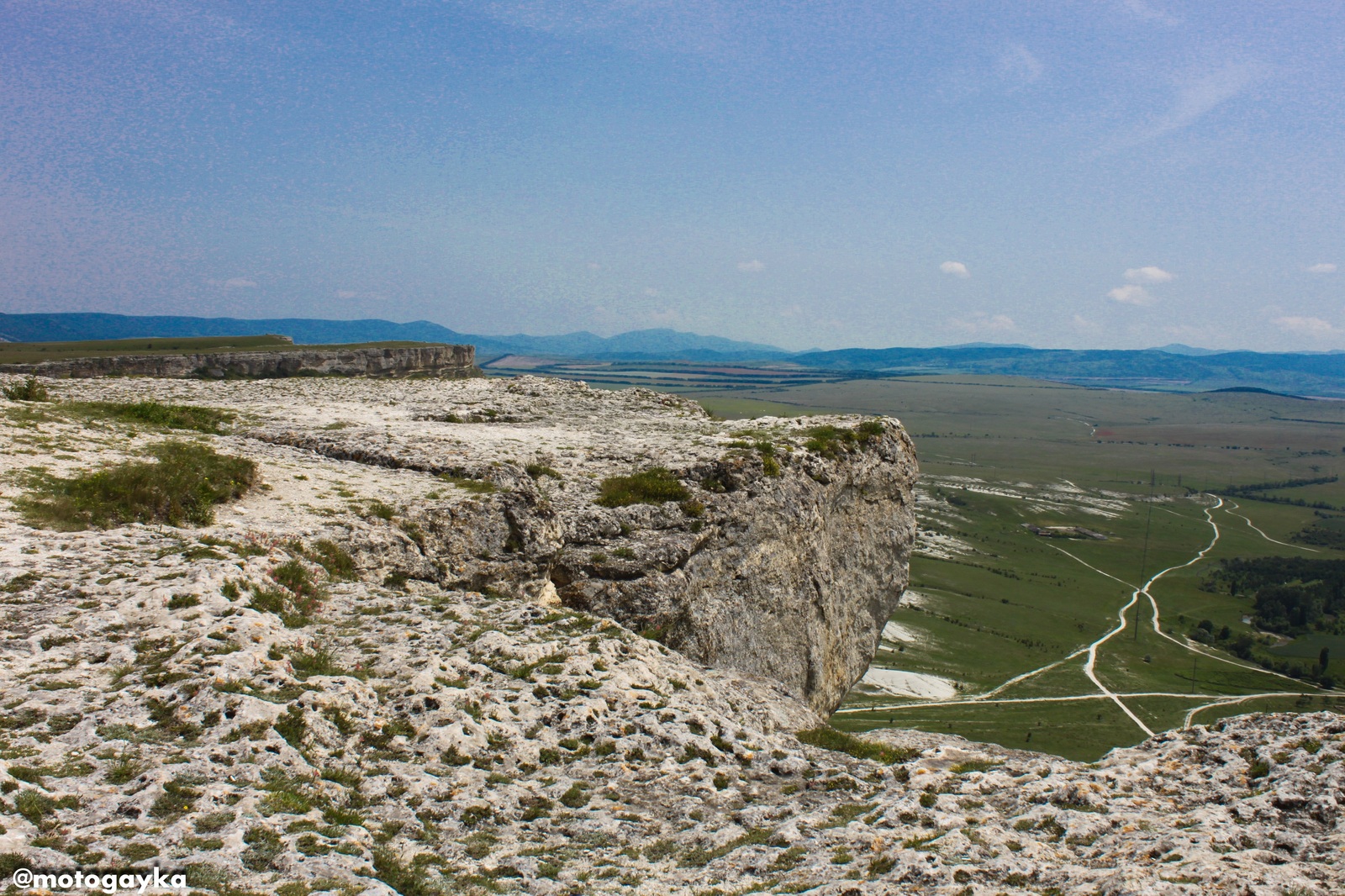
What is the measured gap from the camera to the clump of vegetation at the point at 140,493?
44.3 feet

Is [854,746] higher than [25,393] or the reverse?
the reverse

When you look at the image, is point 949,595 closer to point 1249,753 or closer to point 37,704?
point 1249,753

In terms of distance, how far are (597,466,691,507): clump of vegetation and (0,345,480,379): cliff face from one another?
31121mm

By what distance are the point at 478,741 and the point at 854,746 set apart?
591 cm

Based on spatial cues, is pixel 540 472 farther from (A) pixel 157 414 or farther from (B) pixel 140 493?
(A) pixel 157 414

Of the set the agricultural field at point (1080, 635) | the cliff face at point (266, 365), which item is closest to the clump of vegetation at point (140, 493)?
the cliff face at point (266, 365)

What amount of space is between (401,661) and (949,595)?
405 ft

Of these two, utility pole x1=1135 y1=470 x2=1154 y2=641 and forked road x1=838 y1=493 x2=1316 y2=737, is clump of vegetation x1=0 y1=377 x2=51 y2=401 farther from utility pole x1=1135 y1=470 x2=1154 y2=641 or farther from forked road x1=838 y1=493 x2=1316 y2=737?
utility pole x1=1135 y1=470 x2=1154 y2=641

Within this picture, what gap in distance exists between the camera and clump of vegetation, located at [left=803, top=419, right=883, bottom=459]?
1012 inches

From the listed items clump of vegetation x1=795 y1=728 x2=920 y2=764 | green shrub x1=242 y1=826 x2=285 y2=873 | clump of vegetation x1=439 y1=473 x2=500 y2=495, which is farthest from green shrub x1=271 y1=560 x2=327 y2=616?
clump of vegetation x1=795 y1=728 x2=920 y2=764

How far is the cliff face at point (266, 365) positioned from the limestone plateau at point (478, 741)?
2259cm

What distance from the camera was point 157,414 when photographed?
2188 centimetres

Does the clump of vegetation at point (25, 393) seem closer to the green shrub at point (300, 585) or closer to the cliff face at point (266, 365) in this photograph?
the green shrub at point (300, 585)

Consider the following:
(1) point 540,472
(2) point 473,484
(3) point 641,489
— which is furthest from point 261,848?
(3) point 641,489
